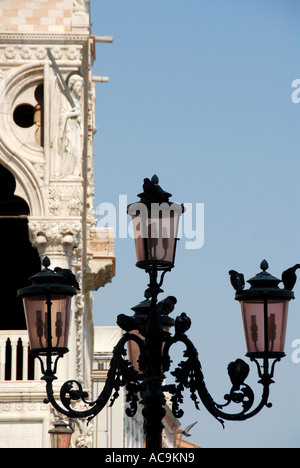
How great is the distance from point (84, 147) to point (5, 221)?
3037 millimetres

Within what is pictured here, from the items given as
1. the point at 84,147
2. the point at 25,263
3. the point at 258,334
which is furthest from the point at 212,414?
the point at 25,263

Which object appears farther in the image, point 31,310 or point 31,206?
point 31,206

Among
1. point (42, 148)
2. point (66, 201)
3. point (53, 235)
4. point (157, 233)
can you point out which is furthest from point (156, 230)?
point (42, 148)

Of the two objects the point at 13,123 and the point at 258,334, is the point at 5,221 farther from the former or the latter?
the point at 258,334

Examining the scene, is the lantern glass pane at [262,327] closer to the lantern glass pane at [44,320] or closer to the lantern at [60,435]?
the lantern glass pane at [44,320]

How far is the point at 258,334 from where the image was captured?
40.1 ft

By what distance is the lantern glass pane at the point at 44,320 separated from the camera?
1232cm

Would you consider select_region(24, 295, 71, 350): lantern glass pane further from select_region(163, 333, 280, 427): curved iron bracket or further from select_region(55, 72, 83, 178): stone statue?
select_region(55, 72, 83, 178): stone statue

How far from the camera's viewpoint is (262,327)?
40.0ft

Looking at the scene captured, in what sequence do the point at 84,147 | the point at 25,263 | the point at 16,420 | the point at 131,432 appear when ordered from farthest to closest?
the point at 131,432 < the point at 25,263 < the point at 84,147 < the point at 16,420

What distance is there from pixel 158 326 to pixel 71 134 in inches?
524

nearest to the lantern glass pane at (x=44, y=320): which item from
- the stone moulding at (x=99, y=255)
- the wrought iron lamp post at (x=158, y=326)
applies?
the wrought iron lamp post at (x=158, y=326)

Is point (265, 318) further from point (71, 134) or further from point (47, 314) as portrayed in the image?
point (71, 134)

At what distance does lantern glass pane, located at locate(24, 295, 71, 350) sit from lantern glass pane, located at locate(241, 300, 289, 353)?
1.63 meters
